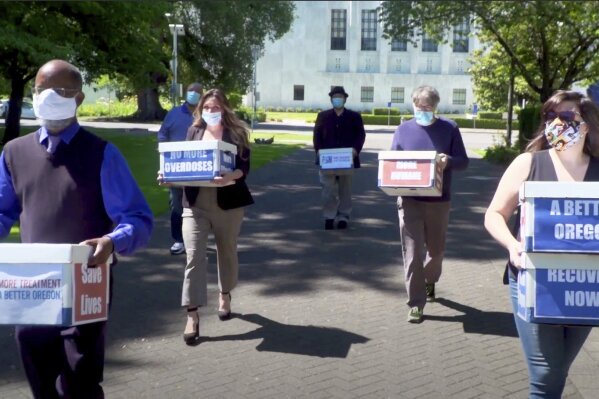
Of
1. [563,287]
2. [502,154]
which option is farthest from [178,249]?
[502,154]

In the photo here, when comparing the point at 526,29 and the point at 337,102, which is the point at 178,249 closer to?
the point at 337,102

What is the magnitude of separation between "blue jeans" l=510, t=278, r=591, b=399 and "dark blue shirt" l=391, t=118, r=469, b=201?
337 centimetres

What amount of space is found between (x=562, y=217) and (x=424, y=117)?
3.77 m

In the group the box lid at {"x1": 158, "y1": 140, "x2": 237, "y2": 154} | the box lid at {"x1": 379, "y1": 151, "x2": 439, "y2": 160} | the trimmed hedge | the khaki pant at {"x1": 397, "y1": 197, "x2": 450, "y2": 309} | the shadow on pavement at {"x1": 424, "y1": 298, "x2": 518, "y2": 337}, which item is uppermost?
the box lid at {"x1": 158, "y1": 140, "x2": 237, "y2": 154}

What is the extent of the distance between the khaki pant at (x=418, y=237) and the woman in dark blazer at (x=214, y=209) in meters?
1.35

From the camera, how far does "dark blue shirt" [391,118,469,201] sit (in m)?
7.16

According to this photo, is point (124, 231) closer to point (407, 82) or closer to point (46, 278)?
point (46, 278)

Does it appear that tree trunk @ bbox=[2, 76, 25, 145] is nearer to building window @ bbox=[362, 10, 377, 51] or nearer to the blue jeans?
the blue jeans

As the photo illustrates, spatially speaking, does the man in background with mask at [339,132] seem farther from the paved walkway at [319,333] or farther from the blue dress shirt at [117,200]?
the blue dress shirt at [117,200]

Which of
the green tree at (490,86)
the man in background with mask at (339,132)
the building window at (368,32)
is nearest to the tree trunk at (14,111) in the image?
the man in background with mask at (339,132)

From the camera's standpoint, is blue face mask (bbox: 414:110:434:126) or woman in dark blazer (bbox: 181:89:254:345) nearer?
woman in dark blazer (bbox: 181:89:254:345)

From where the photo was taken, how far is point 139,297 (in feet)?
25.4

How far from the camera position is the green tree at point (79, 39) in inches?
867

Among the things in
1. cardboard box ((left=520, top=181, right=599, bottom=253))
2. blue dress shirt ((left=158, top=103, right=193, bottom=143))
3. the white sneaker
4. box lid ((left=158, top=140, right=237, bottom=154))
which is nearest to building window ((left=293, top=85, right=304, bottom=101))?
the white sneaker
